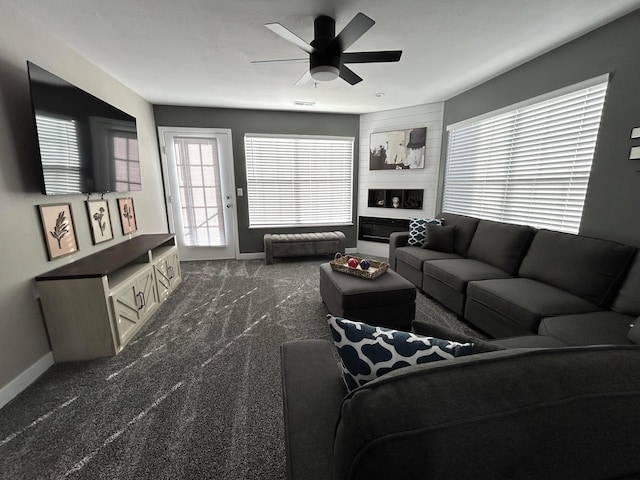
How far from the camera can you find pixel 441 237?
329 centimetres

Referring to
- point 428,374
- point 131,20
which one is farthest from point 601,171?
point 131,20

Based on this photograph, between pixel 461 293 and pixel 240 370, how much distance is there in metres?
2.01

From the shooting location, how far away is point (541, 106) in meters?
2.64

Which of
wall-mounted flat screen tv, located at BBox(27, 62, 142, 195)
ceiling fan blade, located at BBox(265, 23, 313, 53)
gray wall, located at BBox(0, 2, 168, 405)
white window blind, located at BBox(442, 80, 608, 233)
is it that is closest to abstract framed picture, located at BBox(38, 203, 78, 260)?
gray wall, located at BBox(0, 2, 168, 405)

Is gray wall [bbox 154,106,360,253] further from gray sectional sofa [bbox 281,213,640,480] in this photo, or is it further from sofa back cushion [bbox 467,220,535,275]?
gray sectional sofa [bbox 281,213,640,480]

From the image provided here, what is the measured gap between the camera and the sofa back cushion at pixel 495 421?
439mm

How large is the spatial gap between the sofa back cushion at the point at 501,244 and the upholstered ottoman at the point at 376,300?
1089mm

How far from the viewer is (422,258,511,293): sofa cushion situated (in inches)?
95.9

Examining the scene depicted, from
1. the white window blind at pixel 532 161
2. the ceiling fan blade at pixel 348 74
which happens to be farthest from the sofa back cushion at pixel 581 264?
the ceiling fan blade at pixel 348 74

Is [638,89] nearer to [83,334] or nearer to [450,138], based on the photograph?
[450,138]

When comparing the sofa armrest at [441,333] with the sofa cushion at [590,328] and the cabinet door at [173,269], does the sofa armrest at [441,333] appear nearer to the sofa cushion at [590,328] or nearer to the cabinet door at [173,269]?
the sofa cushion at [590,328]

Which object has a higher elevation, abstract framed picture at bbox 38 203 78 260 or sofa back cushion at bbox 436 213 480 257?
abstract framed picture at bbox 38 203 78 260

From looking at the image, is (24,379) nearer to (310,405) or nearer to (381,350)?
(310,405)

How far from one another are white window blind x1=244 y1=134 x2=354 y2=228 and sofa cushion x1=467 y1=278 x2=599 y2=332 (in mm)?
3083
